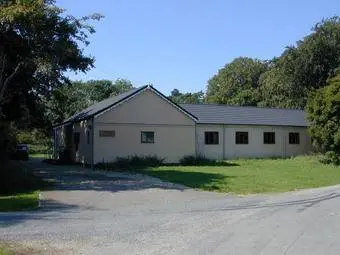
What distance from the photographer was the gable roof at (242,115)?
144ft

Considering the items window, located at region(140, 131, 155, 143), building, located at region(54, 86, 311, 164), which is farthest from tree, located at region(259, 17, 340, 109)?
window, located at region(140, 131, 155, 143)

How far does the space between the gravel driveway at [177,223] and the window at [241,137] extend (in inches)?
941

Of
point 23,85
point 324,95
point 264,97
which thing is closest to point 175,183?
point 23,85

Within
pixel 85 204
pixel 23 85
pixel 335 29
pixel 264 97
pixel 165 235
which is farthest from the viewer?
pixel 264 97

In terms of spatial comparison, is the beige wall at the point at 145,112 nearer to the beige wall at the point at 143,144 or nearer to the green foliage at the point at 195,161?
the beige wall at the point at 143,144

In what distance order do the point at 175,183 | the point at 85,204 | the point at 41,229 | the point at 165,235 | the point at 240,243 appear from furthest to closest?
the point at 175,183 → the point at 85,204 → the point at 41,229 → the point at 165,235 → the point at 240,243

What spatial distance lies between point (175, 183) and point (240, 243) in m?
13.7

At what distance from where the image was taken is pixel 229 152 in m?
43.7

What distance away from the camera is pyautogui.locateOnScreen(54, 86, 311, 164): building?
122 feet

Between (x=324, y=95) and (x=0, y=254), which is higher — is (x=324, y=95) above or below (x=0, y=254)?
above

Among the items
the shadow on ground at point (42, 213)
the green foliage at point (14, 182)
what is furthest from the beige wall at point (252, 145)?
the shadow on ground at point (42, 213)

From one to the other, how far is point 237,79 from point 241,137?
4835 cm

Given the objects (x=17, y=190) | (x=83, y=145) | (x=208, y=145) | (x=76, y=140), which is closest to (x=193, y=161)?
(x=208, y=145)

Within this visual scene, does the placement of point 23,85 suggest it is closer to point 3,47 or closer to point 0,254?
point 3,47
